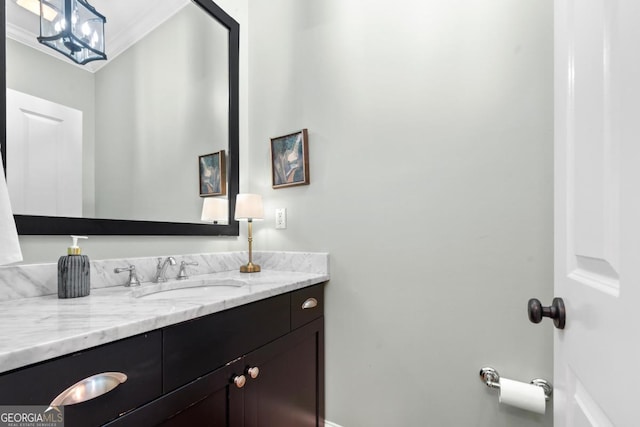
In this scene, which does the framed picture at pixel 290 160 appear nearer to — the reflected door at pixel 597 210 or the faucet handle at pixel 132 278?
the faucet handle at pixel 132 278

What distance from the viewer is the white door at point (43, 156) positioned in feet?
3.08

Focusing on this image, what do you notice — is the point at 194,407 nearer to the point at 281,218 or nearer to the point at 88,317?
the point at 88,317

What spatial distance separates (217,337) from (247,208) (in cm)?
73

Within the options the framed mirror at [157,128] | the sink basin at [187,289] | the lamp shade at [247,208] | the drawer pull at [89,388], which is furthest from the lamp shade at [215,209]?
the drawer pull at [89,388]

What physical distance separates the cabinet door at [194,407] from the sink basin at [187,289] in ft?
0.90

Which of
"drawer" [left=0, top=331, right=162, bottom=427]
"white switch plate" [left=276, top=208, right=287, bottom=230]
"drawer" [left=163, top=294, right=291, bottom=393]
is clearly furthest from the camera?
"white switch plate" [left=276, top=208, right=287, bottom=230]

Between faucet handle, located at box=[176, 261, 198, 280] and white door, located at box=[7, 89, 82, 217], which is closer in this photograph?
white door, located at box=[7, 89, 82, 217]

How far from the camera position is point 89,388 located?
1.95ft

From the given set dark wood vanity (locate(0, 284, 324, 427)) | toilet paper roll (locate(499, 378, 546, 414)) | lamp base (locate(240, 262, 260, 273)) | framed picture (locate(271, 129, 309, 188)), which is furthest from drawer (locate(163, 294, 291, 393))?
toilet paper roll (locate(499, 378, 546, 414))

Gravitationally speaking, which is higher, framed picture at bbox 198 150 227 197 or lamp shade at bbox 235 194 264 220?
framed picture at bbox 198 150 227 197

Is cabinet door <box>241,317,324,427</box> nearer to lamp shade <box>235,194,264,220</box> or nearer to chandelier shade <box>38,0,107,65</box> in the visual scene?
lamp shade <box>235,194,264,220</box>

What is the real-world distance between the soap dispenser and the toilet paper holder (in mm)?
1400

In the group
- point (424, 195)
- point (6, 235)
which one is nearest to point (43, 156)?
point (6, 235)

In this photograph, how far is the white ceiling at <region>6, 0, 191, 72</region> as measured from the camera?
37.5 inches
